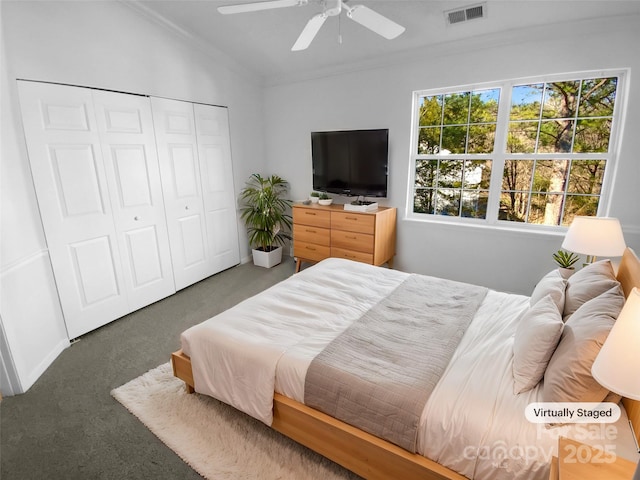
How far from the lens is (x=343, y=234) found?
3.68 metres

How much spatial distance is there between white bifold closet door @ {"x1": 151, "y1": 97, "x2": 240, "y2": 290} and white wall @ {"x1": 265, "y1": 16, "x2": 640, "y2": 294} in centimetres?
92

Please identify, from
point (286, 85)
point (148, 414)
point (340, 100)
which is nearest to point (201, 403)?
point (148, 414)

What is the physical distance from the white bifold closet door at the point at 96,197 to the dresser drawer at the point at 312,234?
1505 mm

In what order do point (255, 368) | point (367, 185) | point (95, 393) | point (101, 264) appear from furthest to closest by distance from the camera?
point (367, 185), point (101, 264), point (95, 393), point (255, 368)

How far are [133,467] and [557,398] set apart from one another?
1937 mm

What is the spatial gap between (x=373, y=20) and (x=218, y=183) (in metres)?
2.59

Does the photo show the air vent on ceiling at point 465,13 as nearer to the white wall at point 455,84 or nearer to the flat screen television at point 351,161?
the white wall at point 455,84

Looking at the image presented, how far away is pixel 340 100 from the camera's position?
3.89m

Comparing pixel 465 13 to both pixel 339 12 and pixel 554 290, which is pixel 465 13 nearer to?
pixel 339 12

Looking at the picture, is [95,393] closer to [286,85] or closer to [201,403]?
[201,403]

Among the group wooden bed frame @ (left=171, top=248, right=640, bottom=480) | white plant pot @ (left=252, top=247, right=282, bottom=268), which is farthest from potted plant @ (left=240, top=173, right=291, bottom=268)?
wooden bed frame @ (left=171, top=248, right=640, bottom=480)

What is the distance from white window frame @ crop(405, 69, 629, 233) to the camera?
274 cm

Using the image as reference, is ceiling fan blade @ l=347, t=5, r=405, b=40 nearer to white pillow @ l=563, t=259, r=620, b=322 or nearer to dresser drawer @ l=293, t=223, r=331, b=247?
white pillow @ l=563, t=259, r=620, b=322

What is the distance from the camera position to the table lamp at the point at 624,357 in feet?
2.64
